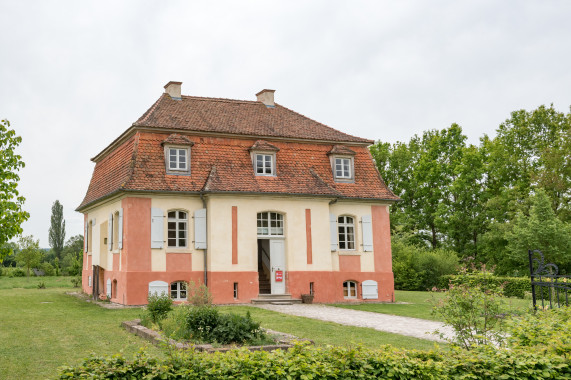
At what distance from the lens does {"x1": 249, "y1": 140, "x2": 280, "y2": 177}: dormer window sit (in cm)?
2259

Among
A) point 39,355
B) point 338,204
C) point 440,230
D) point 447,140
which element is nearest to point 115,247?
point 338,204

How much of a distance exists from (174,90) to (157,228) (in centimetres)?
724

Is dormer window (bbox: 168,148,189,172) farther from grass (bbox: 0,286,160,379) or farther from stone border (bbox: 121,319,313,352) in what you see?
stone border (bbox: 121,319,313,352)

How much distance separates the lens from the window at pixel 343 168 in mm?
24108

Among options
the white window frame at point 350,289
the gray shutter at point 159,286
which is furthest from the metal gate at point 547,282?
the gray shutter at point 159,286

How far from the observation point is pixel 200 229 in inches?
835

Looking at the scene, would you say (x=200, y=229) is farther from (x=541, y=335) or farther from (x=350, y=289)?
(x=541, y=335)

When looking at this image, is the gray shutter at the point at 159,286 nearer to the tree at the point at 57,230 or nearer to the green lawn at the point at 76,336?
the green lawn at the point at 76,336

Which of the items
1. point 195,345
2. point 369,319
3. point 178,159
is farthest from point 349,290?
point 195,345

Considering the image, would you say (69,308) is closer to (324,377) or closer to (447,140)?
(324,377)

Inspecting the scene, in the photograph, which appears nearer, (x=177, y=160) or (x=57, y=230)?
(x=177, y=160)

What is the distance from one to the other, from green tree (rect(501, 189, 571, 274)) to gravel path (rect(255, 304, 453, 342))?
1535 centimetres

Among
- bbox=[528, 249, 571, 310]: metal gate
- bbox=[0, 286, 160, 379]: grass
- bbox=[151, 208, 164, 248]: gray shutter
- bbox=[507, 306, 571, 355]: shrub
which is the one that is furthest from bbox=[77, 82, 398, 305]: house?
bbox=[507, 306, 571, 355]: shrub

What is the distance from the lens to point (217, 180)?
21.3 m
